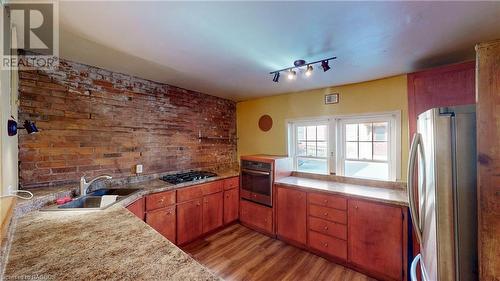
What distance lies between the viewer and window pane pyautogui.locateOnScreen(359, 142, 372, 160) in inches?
105

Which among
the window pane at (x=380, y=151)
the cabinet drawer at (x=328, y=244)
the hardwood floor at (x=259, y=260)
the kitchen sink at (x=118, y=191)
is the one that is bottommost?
the hardwood floor at (x=259, y=260)

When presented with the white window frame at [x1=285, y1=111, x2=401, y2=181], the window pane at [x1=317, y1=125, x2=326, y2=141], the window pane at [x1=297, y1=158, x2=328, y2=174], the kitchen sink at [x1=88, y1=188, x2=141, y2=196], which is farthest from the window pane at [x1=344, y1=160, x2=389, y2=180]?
the kitchen sink at [x1=88, y1=188, x2=141, y2=196]

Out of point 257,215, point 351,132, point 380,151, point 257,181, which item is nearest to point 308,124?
point 351,132

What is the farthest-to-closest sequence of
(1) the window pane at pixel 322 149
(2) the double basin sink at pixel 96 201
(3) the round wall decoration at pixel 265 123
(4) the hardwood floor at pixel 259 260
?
(3) the round wall decoration at pixel 265 123 → (1) the window pane at pixel 322 149 → (4) the hardwood floor at pixel 259 260 → (2) the double basin sink at pixel 96 201

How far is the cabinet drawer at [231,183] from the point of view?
3.16m

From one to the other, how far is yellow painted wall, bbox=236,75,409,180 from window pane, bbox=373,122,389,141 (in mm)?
188

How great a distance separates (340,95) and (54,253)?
126 inches

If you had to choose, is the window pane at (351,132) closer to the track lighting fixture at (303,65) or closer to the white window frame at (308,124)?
the white window frame at (308,124)

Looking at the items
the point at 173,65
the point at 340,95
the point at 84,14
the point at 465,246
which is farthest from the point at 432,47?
the point at 84,14

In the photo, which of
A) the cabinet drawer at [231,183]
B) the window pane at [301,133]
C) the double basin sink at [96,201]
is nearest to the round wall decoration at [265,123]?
the window pane at [301,133]

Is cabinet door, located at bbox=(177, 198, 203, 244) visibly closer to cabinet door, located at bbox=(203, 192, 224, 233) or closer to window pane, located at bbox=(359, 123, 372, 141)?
cabinet door, located at bbox=(203, 192, 224, 233)

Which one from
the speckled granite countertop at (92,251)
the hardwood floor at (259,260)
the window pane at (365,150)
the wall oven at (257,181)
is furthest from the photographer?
the wall oven at (257,181)

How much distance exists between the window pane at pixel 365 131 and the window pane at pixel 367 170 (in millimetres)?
344

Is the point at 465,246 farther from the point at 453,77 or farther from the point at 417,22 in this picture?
the point at 453,77
